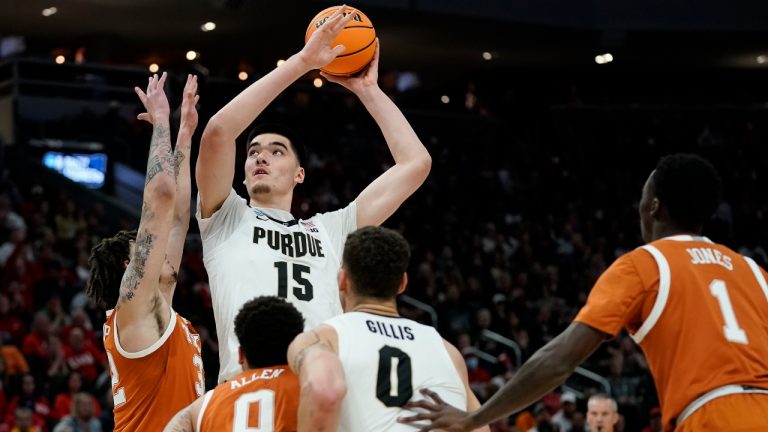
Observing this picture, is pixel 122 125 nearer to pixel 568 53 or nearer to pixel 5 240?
pixel 5 240

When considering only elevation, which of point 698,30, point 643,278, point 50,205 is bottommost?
point 643,278

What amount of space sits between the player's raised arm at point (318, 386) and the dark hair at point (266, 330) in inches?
13.7

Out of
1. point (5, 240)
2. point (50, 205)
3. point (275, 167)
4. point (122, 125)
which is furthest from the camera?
point (122, 125)

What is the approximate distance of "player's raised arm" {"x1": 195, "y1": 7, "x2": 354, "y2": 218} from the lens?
546cm

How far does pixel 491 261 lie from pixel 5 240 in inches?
332

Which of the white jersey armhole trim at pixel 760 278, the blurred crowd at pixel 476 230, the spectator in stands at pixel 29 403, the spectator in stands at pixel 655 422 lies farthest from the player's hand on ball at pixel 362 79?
the spectator in stands at pixel 655 422

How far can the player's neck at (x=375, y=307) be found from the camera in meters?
4.33

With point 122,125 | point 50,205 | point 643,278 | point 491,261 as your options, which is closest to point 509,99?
point 491,261

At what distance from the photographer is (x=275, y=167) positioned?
5836 mm

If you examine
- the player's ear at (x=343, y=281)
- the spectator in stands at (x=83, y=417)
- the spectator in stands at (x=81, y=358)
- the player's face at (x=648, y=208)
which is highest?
the player's face at (x=648, y=208)

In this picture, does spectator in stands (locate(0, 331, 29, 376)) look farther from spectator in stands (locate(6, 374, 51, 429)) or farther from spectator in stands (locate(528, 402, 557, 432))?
spectator in stands (locate(528, 402, 557, 432))

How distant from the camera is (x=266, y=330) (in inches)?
176

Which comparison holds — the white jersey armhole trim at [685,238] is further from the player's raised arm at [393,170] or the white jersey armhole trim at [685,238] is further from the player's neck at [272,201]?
the player's neck at [272,201]

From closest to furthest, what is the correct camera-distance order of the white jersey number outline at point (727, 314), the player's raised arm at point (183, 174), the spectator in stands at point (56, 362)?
1. the white jersey number outline at point (727, 314)
2. the player's raised arm at point (183, 174)
3. the spectator in stands at point (56, 362)
